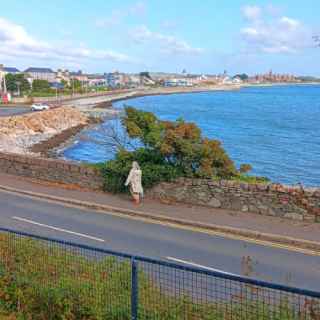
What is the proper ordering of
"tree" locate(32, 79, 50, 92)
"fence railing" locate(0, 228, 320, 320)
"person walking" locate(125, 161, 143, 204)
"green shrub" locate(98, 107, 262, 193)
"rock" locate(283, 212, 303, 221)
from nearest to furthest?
"fence railing" locate(0, 228, 320, 320), "rock" locate(283, 212, 303, 221), "person walking" locate(125, 161, 143, 204), "green shrub" locate(98, 107, 262, 193), "tree" locate(32, 79, 50, 92)

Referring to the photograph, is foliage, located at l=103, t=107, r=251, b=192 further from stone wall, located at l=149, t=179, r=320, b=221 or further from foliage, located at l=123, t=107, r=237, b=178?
stone wall, located at l=149, t=179, r=320, b=221

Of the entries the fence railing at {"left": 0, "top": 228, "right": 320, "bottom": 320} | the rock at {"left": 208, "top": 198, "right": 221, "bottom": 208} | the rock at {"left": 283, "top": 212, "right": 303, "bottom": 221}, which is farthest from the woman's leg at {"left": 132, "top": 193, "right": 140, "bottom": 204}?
the fence railing at {"left": 0, "top": 228, "right": 320, "bottom": 320}

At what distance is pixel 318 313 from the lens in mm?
5309

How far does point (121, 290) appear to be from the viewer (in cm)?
637

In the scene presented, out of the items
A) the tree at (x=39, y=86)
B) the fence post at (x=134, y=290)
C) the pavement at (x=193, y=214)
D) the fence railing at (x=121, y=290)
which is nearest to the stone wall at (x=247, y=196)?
the pavement at (x=193, y=214)

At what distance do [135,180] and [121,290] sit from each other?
10.8 metres

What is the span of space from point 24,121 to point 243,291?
6447 cm

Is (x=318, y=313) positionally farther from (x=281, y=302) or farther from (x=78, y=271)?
(x=78, y=271)

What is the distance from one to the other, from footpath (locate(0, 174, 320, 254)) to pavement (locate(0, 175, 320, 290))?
0.14 meters

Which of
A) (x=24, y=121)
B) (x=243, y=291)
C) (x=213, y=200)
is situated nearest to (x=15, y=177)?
(x=213, y=200)

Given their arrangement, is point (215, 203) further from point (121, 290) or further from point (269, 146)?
point (269, 146)

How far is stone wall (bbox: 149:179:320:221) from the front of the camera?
1452 cm

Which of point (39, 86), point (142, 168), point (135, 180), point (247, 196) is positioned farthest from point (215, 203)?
point (39, 86)

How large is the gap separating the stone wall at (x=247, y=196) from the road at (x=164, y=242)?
214 centimetres
